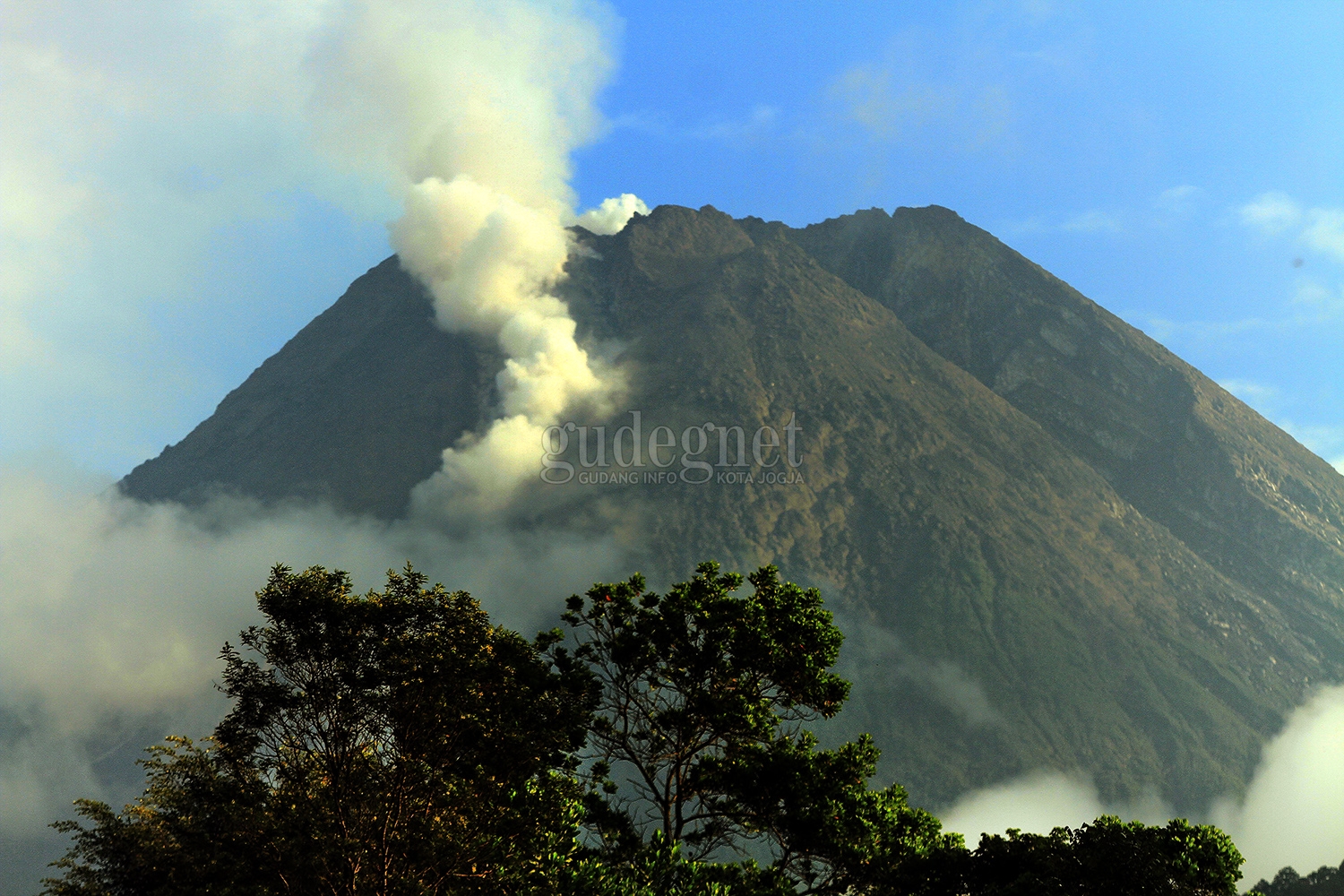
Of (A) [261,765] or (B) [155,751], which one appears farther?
(B) [155,751]

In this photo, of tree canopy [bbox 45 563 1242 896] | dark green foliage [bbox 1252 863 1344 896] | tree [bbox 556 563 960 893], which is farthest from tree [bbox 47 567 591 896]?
dark green foliage [bbox 1252 863 1344 896]

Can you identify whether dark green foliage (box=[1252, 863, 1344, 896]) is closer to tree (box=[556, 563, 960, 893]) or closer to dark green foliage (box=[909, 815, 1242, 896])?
tree (box=[556, 563, 960, 893])

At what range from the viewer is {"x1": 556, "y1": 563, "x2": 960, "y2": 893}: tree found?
23.7 m

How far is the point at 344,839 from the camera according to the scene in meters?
16.3

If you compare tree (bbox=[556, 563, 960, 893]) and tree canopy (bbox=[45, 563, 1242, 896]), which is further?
tree (bbox=[556, 563, 960, 893])

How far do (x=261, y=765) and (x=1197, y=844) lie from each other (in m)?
19.8

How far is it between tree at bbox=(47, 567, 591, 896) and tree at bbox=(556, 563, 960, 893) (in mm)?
4605

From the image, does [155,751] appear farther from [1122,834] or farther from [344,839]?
[1122,834]

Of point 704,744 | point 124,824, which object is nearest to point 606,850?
point 704,744

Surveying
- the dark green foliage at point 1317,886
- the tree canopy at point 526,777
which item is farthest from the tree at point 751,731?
the dark green foliage at point 1317,886

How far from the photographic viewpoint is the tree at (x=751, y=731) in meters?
23.7

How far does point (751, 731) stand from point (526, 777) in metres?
6.73

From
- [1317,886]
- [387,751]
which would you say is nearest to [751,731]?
[387,751]

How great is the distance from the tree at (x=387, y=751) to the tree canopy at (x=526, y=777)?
0.18ft
